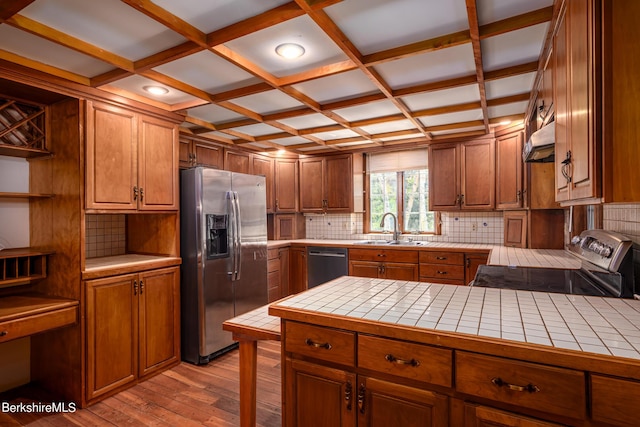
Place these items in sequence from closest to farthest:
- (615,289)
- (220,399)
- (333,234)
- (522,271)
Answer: (615,289)
(522,271)
(220,399)
(333,234)

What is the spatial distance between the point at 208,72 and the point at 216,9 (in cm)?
73

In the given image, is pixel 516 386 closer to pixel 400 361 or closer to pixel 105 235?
pixel 400 361

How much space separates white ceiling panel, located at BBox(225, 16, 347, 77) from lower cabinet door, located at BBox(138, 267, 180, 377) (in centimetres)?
190

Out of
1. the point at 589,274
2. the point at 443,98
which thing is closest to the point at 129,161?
the point at 443,98

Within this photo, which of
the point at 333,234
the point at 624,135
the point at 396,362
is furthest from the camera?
the point at 333,234

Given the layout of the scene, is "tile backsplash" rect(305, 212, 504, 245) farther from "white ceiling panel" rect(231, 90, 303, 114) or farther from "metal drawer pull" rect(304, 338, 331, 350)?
"metal drawer pull" rect(304, 338, 331, 350)

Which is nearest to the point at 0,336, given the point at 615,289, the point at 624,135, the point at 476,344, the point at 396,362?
the point at 396,362

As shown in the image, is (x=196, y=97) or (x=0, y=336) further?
(x=196, y=97)

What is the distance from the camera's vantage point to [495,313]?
1309 mm

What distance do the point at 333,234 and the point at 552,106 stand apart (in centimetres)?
370

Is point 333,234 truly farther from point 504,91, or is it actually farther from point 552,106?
point 552,106

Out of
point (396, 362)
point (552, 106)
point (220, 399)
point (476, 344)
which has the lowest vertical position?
point (220, 399)

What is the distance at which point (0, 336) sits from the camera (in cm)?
198

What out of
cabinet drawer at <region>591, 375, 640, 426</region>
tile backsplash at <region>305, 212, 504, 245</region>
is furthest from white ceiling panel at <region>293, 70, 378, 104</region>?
tile backsplash at <region>305, 212, 504, 245</region>
